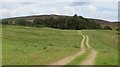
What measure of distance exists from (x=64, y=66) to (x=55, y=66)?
2.92 feet

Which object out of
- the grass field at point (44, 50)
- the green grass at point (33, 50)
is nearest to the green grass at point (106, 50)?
the grass field at point (44, 50)

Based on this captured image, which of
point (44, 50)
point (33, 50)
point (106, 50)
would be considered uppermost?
point (33, 50)

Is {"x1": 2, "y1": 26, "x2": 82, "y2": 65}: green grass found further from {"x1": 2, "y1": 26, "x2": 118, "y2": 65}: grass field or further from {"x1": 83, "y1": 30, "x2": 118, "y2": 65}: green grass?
{"x1": 83, "y1": 30, "x2": 118, "y2": 65}: green grass

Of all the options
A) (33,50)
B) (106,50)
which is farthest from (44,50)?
(106,50)

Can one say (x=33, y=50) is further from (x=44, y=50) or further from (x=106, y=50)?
(x=106, y=50)

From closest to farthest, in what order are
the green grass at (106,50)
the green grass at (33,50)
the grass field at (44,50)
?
1. the green grass at (33,50)
2. the grass field at (44,50)
3. the green grass at (106,50)

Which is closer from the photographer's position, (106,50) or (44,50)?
(44,50)

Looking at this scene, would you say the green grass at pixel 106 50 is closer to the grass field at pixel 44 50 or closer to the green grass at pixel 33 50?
the grass field at pixel 44 50

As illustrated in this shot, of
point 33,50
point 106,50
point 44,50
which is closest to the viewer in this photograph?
point 33,50

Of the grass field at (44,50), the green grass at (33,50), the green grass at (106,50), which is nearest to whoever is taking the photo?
the green grass at (33,50)

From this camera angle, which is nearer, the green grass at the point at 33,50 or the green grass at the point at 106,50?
the green grass at the point at 33,50

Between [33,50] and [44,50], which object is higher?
[33,50]

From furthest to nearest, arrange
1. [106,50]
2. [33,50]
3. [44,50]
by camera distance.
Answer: [106,50] → [44,50] → [33,50]

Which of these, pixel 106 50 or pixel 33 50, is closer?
pixel 33 50
